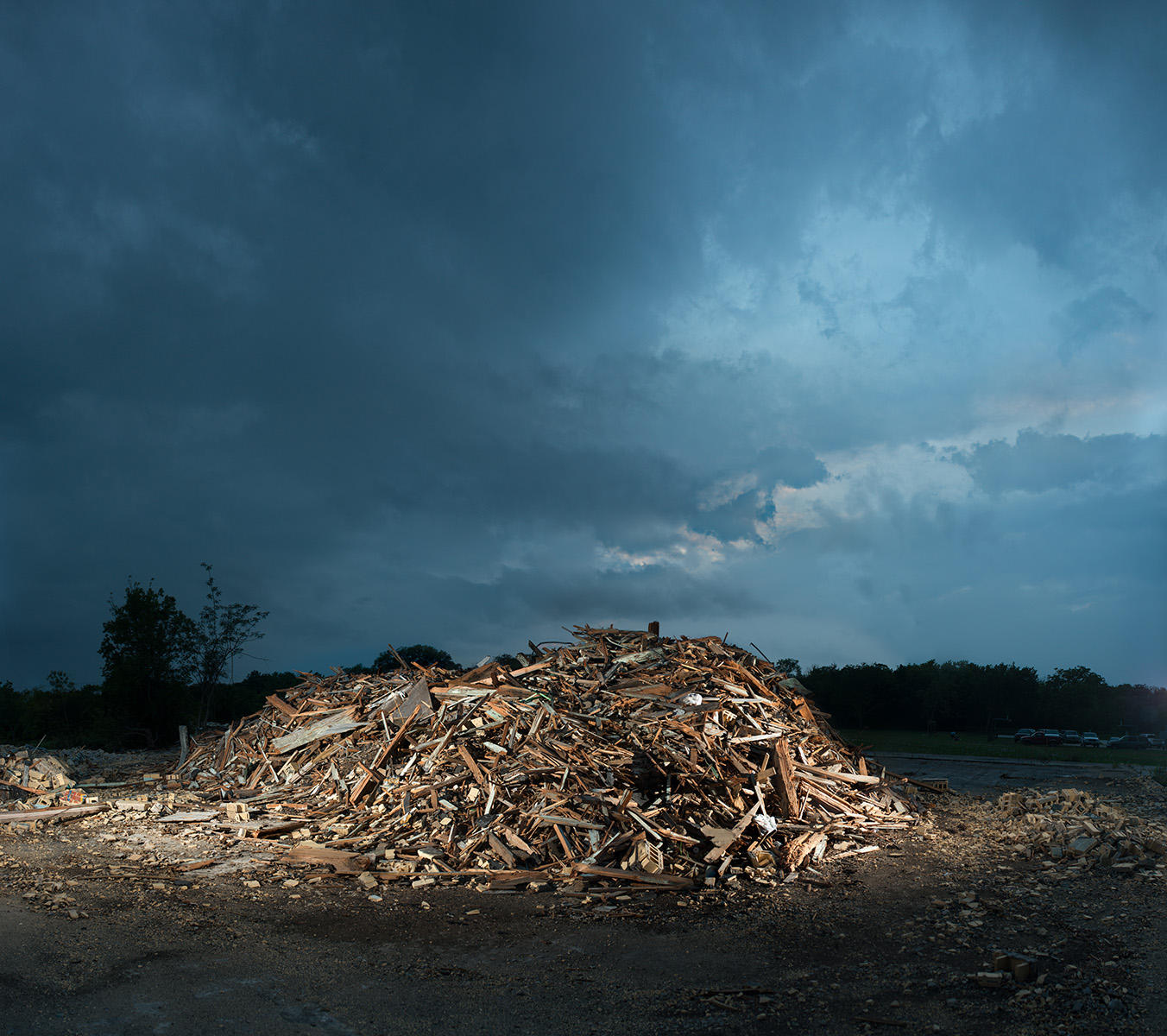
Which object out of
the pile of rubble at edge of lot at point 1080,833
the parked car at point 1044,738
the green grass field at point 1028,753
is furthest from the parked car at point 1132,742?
the pile of rubble at edge of lot at point 1080,833

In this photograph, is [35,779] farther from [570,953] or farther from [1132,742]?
[1132,742]

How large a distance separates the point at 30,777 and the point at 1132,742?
43317 mm

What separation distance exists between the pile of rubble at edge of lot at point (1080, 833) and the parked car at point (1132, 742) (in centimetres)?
2854

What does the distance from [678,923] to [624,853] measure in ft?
6.84

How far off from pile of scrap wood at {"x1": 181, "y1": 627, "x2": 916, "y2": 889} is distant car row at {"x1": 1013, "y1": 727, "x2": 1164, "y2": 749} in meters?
29.9

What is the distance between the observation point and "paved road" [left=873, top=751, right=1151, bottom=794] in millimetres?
18656

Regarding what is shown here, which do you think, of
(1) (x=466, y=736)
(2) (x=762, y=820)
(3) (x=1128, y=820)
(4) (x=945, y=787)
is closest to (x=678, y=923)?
(2) (x=762, y=820)

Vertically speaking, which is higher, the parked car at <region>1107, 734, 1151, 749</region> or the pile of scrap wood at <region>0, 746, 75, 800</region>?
the pile of scrap wood at <region>0, 746, 75, 800</region>

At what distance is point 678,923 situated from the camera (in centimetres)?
778

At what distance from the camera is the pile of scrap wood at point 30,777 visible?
1412 centimetres

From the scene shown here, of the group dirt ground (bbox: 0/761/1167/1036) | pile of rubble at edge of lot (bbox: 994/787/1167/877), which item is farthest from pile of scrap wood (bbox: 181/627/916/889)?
pile of rubble at edge of lot (bbox: 994/787/1167/877)

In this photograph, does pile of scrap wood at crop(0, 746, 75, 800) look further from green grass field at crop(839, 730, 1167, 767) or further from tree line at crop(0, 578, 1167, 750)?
green grass field at crop(839, 730, 1167, 767)

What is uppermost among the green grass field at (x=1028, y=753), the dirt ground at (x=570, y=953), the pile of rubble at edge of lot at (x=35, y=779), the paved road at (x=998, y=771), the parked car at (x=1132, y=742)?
the pile of rubble at edge of lot at (x=35, y=779)

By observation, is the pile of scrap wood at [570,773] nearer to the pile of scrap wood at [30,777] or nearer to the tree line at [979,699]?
the pile of scrap wood at [30,777]
